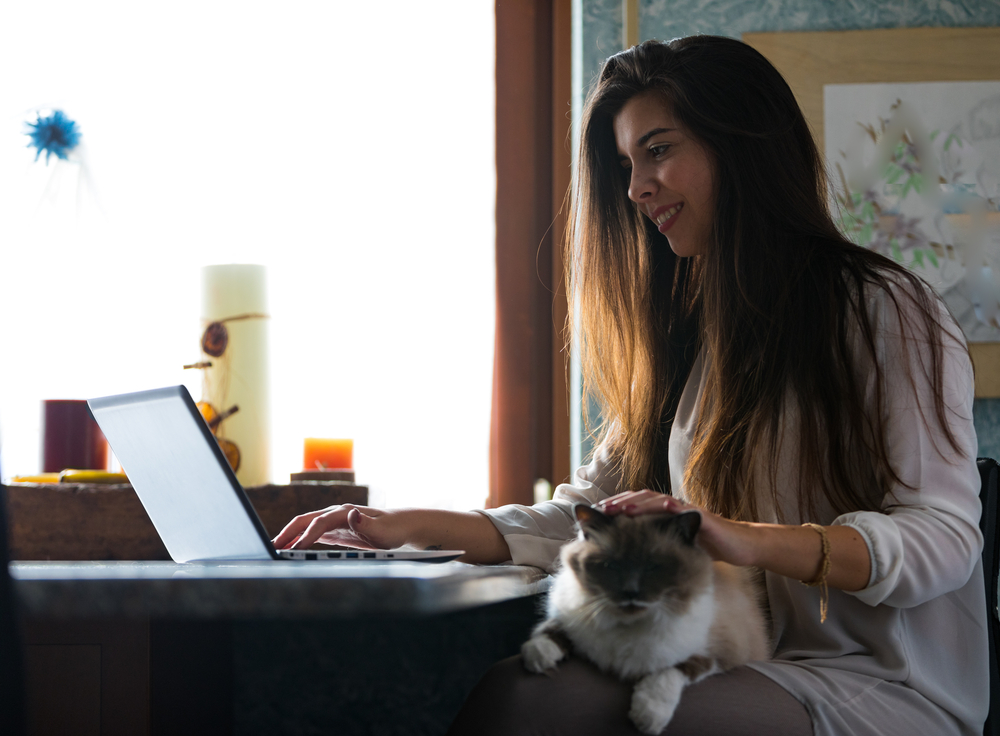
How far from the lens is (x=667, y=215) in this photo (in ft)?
4.35

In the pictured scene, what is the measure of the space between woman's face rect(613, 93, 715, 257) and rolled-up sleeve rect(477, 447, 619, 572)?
43 centimetres

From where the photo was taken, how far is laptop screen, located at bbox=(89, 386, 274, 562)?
82 centimetres

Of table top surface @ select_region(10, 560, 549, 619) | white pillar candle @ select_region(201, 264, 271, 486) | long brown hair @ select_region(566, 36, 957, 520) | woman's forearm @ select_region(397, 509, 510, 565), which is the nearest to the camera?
table top surface @ select_region(10, 560, 549, 619)

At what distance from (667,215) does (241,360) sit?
867 millimetres

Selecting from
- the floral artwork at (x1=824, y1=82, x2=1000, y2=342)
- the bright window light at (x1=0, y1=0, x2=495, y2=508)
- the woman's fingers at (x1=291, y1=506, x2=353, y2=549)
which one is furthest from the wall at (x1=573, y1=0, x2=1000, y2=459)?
the woman's fingers at (x1=291, y1=506, x2=353, y2=549)

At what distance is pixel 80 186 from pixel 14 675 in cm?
187

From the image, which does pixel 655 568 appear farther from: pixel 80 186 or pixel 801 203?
pixel 80 186

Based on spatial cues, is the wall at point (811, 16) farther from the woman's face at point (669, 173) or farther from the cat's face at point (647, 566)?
the cat's face at point (647, 566)

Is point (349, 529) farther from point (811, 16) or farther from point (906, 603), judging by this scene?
point (811, 16)

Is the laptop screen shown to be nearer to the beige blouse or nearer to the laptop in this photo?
the laptop

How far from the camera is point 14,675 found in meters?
0.39

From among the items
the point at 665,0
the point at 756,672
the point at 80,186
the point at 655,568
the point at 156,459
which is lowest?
the point at 756,672

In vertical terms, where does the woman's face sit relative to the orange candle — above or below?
above

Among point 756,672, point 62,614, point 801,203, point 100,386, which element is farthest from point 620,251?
point 100,386
